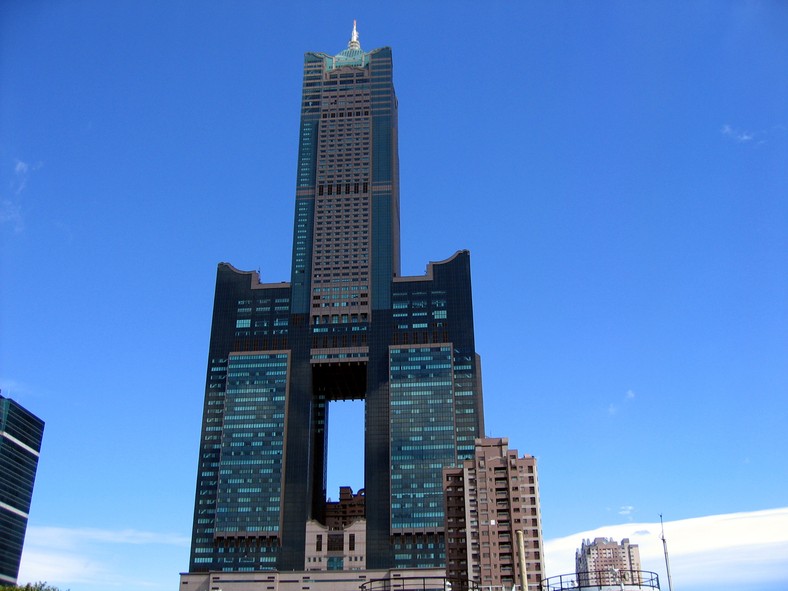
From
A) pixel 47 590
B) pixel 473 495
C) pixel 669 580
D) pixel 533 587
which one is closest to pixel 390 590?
pixel 473 495

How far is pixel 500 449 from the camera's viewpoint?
7810 inches

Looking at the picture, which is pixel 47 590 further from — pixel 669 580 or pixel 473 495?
pixel 669 580

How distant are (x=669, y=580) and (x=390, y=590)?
10241 centimetres

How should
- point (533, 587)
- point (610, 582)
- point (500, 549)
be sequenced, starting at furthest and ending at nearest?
point (500, 549) < point (533, 587) < point (610, 582)

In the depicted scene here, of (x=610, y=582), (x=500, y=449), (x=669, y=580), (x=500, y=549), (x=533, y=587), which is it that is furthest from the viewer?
(x=500, y=449)

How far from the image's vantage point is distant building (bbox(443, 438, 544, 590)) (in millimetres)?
182625

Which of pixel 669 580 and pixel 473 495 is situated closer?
pixel 669 580

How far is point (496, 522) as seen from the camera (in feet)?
620

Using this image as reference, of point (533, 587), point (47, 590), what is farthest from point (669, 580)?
point (47, 590)

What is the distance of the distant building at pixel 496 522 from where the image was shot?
183 meters

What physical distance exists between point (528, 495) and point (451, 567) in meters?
25.8

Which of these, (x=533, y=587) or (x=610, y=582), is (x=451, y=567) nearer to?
(x=533, y=587)

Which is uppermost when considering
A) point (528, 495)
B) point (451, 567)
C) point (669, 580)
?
point (528, 495)

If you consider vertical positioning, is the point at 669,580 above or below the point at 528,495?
below
